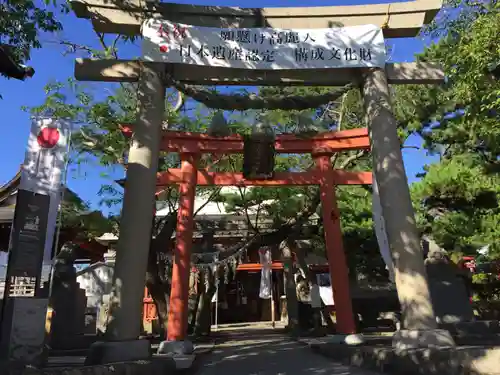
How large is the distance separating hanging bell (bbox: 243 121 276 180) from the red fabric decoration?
449 cm

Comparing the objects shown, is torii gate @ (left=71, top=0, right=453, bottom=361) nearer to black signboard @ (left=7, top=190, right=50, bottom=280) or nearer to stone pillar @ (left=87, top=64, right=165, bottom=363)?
stone pillar @ (left=87, top=64, right=165, bottom=363)

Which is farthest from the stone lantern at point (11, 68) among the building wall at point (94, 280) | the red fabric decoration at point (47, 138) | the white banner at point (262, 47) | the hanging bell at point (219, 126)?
the building wall at point (94, 280)

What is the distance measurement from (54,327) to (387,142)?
974 centimetres

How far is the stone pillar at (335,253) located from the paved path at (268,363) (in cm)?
110

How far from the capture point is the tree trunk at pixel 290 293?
1420 cm

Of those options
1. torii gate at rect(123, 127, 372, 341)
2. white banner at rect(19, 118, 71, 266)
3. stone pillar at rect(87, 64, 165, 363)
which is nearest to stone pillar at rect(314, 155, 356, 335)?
torii gate at rect(123, 127, 372, 341)

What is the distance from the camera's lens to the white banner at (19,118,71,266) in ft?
18.5

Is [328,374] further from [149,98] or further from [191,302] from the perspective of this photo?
[191,302]

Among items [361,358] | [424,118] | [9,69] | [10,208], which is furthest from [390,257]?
[10,208]

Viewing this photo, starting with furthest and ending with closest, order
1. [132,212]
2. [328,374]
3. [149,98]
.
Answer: [149,98]
[132,212]
[328,374]

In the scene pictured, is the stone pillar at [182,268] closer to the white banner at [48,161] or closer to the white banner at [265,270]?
the white banner at [48,161]

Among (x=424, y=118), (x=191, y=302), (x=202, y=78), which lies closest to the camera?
(x=202, y=78)

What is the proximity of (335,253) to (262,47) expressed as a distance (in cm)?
491

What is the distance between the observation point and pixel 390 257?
23.3 ft
